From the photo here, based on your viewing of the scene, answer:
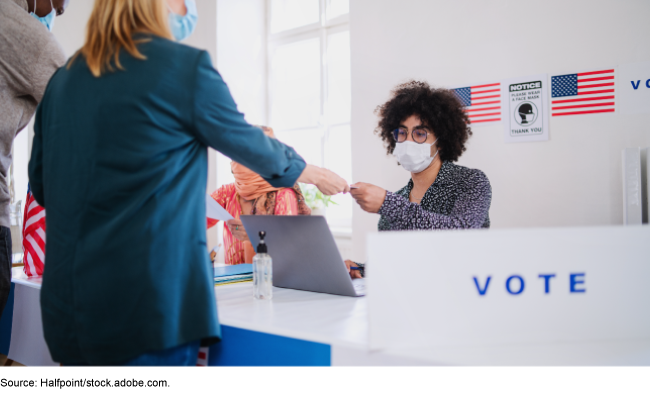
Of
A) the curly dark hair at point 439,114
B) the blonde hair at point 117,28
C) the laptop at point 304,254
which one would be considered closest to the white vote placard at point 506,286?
the laptop at point 304,254

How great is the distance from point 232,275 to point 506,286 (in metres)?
1.10

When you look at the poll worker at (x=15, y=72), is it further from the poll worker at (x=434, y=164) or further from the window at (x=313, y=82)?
the window at (x=313, y=82)

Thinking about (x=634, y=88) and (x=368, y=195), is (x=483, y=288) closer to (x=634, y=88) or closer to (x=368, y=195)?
(x=368, y=195)

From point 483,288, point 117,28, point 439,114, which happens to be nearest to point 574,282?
point 483,288

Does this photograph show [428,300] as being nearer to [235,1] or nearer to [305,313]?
[305,313]

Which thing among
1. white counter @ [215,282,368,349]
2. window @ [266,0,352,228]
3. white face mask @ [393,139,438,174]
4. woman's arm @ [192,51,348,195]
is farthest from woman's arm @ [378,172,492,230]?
window @ [266,0,352,228]

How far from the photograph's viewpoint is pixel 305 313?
3.87 ft

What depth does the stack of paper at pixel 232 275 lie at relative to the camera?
1.67 meters

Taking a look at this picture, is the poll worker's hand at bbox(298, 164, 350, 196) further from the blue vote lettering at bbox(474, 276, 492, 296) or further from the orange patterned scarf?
the orange patterned scarf

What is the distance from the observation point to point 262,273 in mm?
1345

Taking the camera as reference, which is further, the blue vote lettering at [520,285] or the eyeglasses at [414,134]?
the eyeglasses at [414,134]

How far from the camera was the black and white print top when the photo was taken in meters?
1.80

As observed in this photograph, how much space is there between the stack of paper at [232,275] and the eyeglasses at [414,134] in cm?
95

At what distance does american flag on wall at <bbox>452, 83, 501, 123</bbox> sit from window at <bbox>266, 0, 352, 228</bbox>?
Answer: 62.1 inches
